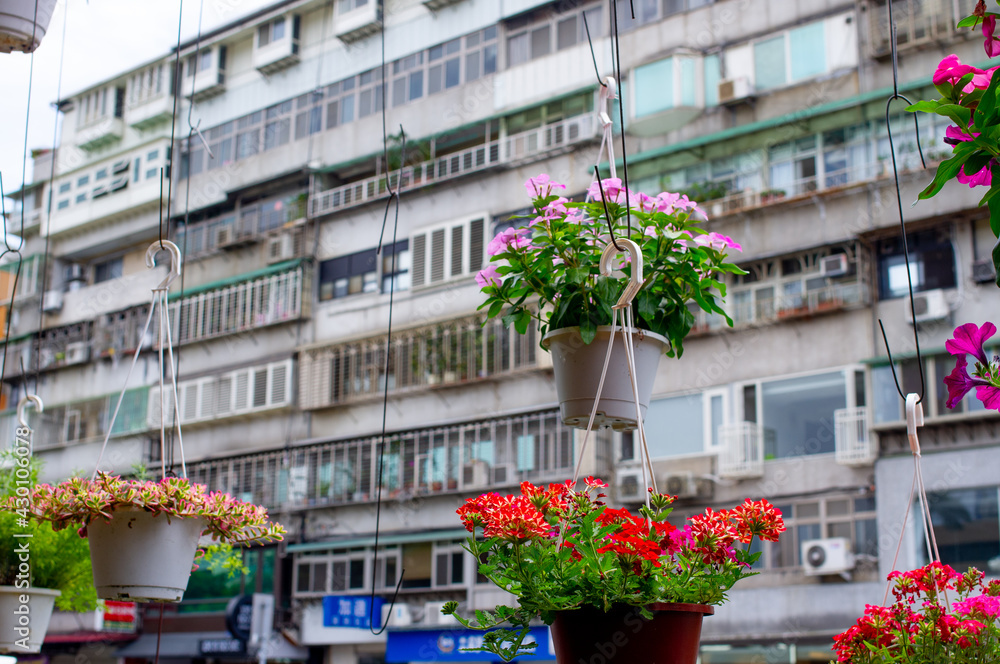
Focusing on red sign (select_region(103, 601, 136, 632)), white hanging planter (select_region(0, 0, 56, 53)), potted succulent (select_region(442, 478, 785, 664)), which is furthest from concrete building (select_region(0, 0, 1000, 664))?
potted succulent (select_region(442, 478, 785, 664))

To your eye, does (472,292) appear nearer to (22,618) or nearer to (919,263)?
(919,263)

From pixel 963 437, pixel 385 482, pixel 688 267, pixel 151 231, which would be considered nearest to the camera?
pixel 688 267

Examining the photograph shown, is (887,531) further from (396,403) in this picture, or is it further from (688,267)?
(688,267)

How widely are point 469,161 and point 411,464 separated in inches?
193

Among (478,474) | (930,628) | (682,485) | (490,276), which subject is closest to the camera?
(930,628)

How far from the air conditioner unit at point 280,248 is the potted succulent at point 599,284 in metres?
17.1

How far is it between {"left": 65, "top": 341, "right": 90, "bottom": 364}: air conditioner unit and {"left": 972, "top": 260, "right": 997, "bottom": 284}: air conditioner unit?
654 inches

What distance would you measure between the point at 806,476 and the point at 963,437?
185 centimetres

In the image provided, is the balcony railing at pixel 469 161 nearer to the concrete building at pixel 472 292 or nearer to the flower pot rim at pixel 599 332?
the concrete building at pixel 472 292

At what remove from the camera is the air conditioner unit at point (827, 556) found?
13.2 m

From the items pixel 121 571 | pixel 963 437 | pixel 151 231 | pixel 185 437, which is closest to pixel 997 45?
pixel 121 571

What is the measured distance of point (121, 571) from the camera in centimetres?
304

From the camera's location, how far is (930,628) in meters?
2.29

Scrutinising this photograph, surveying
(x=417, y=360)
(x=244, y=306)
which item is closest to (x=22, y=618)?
(x=417, y=360)
